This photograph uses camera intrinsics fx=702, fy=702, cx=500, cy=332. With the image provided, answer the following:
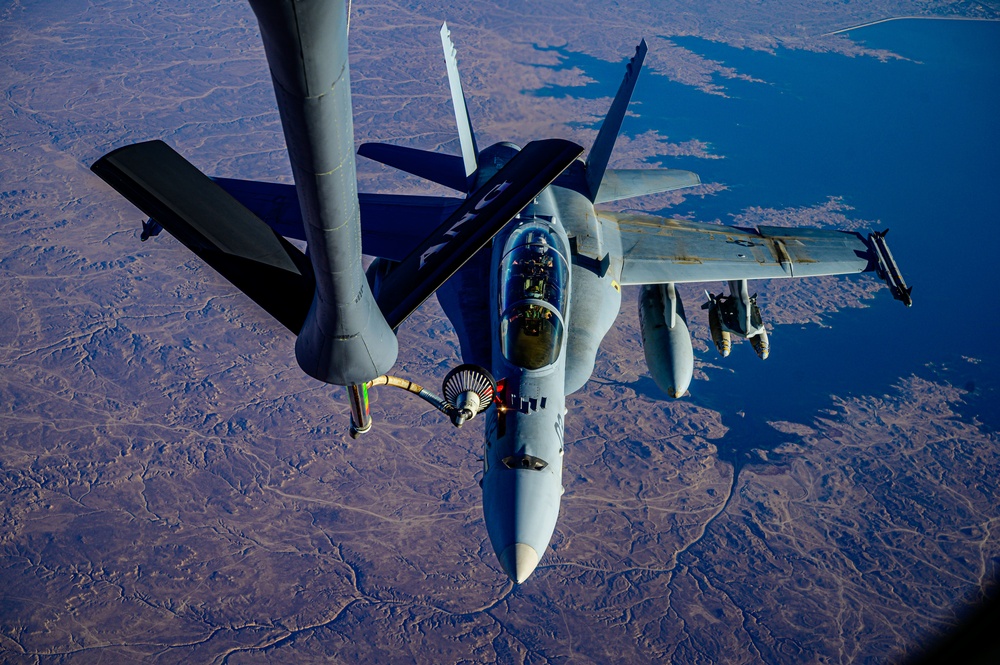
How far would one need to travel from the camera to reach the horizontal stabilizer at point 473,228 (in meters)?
10.8

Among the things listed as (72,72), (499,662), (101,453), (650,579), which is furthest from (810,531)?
(72,72)

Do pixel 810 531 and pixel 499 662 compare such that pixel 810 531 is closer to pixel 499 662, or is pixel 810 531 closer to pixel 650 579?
pixel 650 579

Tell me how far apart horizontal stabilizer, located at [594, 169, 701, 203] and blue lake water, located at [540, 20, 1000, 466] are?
5442cm

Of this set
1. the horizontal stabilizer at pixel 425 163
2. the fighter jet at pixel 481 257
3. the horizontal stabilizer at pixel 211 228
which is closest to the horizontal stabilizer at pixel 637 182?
the fighter jet at pixel 481 257

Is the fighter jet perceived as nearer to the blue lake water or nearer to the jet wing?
the jet wing

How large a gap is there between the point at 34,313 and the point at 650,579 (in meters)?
80.2

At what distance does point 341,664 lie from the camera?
60.6m

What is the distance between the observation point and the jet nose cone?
50.2ft

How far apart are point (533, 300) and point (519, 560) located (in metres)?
6.17

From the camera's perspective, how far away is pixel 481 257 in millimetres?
22844

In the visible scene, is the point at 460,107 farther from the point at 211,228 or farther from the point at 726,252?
the point at 211,228

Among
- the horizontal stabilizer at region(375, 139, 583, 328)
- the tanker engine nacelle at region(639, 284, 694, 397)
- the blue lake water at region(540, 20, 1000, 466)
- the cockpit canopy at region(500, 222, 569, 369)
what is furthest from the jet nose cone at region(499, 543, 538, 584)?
the blue lake water at region(540, 20, 1000, 466)

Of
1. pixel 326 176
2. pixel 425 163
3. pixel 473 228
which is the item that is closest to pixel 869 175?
pixel 425 163

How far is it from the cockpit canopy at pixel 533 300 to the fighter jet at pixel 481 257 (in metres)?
0.04
